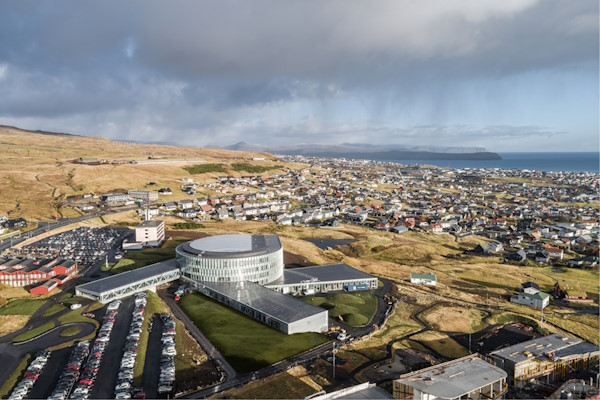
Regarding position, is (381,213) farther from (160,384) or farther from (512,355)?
(160,384)

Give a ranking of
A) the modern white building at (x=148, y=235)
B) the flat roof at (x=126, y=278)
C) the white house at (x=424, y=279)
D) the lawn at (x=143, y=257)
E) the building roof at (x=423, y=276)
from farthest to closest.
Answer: the modern white building at (x=148, y=235) → the lawn at (x=143, y=257) → the building roof at (x=423, y=276) → the white house at (x=424, y=279) → the flat roof at (x=126, y=278)

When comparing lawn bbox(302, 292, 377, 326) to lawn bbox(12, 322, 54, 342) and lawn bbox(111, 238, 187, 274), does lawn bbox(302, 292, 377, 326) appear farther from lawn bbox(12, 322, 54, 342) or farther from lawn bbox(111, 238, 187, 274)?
lawn bbox(12, 322, 54, 342)

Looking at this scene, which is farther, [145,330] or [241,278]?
[241,278]

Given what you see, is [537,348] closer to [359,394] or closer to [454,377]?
[454,377]

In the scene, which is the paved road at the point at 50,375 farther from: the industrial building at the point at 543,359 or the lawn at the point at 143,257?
the industrial building at the point at 543,359

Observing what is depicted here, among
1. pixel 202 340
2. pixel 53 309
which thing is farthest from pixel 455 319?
pixel 53 309

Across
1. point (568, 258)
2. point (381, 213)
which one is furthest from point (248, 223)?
point (568, 258)

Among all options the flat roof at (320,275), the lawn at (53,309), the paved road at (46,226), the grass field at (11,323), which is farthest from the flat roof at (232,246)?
the paved road at (46,226)

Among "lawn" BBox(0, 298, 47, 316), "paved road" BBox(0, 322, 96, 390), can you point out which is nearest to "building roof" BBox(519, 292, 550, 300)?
"paved road" BBox(0, 322, 96, 390)
